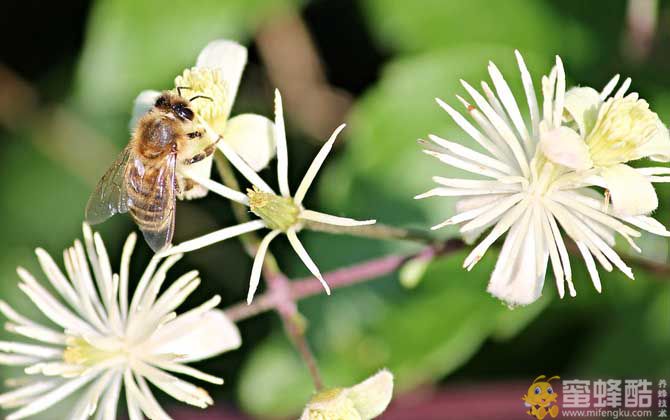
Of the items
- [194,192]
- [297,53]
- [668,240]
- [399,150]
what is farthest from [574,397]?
[297,53]

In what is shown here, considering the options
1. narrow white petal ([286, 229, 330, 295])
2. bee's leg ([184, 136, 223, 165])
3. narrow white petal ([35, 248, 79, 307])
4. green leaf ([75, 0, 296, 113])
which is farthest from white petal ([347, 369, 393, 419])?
green leaf ([75, 0, 296, 113])

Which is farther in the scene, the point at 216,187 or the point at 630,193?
the point at 216,187

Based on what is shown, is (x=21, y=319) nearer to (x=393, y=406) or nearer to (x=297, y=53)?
(x=393, y=406)

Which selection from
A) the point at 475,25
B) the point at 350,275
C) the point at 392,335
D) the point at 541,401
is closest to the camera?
the point at 350,275

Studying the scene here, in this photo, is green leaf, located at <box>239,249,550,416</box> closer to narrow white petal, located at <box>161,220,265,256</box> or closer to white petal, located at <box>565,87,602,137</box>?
white petal, located at <box>565,87,602,137</box>

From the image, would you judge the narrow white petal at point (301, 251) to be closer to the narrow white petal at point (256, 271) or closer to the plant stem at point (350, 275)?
the narrow white petal at point (256, 271)

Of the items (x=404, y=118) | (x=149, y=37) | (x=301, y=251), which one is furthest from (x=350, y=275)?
(x=149, y=37)

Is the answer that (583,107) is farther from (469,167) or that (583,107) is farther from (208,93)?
(208,93)
